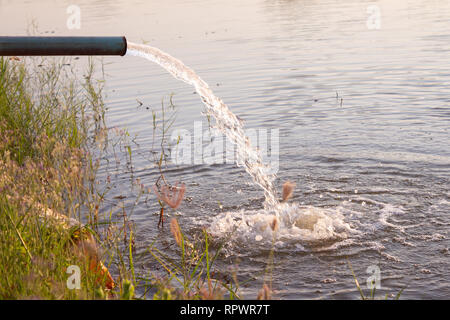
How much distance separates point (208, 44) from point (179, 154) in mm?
10176

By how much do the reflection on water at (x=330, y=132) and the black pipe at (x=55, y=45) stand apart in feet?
8.38

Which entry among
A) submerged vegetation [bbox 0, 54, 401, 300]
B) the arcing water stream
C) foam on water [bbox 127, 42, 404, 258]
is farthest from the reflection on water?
submerged vegetation [bbox 0, 54, 401, 300]

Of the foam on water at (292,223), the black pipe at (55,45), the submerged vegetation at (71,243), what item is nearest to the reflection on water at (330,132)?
the foam on water at (292,223)

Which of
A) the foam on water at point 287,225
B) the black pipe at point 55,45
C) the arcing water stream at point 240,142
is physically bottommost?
the foam on water at point 287,225

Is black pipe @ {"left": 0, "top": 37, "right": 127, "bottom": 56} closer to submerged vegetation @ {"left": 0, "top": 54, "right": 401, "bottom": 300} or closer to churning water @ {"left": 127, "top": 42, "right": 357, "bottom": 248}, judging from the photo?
submerged vegetation @ {"left": 0, "top": 54, "right": 401, "bottom": 300}

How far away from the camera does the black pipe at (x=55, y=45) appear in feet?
7.76

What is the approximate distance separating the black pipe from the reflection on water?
2.55m

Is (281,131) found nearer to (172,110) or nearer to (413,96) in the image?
(172,110)

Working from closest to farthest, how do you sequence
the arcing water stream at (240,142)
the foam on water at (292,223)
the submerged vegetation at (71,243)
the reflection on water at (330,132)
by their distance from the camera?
the submerged vegetation at (71,243) → the reflection on water at (330,132) → the arcing water stream at (240,142) → the foam on water at (292,223)

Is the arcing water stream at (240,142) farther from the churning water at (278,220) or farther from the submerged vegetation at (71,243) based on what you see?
the submerged vegetation at (71,243)

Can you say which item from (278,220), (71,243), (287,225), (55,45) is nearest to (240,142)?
(287,225)

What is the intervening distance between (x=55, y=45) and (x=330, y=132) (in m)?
6.81

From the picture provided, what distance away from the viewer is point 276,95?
11289mm
